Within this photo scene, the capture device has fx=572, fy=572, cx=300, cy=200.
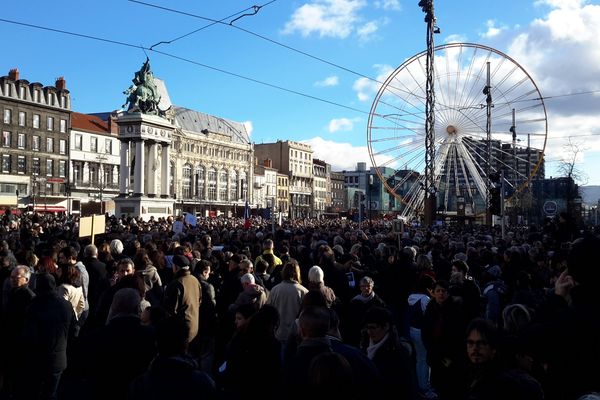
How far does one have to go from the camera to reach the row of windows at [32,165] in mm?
69562

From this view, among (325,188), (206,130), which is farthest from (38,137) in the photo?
(325,188)

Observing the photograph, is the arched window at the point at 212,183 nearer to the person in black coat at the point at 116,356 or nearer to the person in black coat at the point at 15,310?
the person in black coat at the point at 15,310

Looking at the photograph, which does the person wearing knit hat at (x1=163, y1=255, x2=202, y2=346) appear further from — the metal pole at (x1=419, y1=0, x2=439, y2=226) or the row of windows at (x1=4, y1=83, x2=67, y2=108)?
the row of windows at (x1=4, y1=83, x2=67, y2=108)

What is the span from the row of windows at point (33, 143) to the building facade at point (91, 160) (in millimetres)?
1670

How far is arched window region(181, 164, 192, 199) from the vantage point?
337ft

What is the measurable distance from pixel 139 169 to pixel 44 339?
43645 millimetres

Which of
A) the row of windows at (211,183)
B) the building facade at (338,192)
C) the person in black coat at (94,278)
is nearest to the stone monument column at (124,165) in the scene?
the person in black coat at (94,278)

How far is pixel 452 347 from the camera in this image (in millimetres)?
6336

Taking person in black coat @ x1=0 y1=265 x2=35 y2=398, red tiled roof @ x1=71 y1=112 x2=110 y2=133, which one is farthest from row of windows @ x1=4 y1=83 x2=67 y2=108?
person in black coat @ x1=0 y1=265 x2=35 y2=398

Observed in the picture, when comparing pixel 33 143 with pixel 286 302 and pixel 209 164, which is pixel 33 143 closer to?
pixel 209 164

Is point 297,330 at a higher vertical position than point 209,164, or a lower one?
lower

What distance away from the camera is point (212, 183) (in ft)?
365

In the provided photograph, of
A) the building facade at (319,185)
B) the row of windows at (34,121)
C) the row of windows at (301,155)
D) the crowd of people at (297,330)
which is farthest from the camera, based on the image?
the building facade at (319,185)

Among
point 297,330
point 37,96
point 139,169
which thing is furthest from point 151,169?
point 297,330
